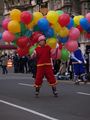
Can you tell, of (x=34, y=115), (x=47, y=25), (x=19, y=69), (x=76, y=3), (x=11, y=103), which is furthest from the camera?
(x=76, y=3)

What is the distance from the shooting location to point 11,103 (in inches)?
610

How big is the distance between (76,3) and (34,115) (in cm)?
5128

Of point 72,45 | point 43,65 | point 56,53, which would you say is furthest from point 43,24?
point 43,65

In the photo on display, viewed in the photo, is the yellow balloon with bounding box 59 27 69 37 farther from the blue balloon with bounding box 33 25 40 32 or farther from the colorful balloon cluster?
the blue balloon with bounding box 33 25 40 32

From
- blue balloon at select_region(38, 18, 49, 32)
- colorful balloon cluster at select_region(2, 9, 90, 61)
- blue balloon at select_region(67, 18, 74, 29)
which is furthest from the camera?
blue balloon at select_region(67, 18, 74, 29)

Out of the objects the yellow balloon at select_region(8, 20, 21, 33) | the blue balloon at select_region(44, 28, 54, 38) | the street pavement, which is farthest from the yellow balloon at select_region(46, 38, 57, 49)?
the street pavement

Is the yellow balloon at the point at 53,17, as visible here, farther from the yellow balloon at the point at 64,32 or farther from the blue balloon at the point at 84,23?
the blue balloon at the point at 84,23

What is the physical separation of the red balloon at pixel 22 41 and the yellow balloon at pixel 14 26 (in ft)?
1.71

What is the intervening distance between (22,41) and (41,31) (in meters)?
1.00

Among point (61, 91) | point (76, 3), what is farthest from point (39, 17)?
point (76, 3)

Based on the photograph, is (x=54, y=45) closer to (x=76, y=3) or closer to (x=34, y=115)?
(x=34, y=115)

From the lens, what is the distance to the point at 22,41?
Result: 23891 mm

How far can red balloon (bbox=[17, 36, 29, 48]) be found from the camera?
23.9 m

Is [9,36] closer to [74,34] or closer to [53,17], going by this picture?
[53,17]
